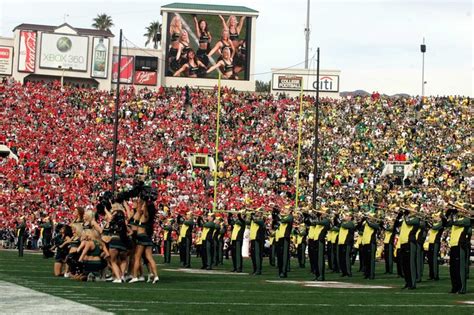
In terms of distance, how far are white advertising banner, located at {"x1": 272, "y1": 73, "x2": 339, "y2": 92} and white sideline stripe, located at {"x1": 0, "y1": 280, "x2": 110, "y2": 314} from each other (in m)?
48.1

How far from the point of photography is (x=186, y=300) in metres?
12.8

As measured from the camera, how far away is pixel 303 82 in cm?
6012

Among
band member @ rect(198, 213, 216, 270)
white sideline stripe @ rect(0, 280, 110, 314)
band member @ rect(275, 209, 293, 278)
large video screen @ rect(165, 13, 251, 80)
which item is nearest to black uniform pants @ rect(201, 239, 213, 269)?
band member @ rect(198, 213, 216, 270)

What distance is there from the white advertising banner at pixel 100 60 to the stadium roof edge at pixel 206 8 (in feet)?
13.0

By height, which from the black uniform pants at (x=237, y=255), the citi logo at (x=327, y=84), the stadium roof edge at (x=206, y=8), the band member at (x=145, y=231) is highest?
the stadium roof edge at (x=206, y=8)

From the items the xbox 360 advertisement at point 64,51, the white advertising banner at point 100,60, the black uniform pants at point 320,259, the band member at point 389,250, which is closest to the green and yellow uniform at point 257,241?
the black uniform pants at point 320,259

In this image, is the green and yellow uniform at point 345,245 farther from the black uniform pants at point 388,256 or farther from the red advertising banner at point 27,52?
the red advertising banner at point 27,52

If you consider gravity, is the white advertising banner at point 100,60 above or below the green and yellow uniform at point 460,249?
above

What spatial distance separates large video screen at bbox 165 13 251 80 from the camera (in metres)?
59.0

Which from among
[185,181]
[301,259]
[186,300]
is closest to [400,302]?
[186,300]

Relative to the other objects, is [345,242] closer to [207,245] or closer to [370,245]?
[370,245]

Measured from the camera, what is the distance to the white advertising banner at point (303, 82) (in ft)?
199

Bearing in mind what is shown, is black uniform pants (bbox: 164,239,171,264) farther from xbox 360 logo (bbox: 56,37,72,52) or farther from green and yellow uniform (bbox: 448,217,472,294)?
xbox 360 logo (bbox: 56,37,72,52)

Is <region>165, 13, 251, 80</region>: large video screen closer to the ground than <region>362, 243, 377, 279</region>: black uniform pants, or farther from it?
farther from it
